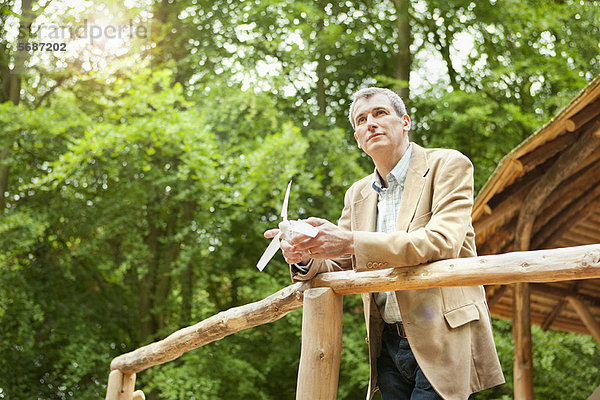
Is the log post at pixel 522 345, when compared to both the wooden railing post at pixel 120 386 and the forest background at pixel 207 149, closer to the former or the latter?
the wooden railing post at pixel 120 386

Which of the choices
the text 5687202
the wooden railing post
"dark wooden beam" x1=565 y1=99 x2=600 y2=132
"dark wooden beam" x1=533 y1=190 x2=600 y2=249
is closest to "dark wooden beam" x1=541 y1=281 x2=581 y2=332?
"dark wooden beam" x1=533 y1=190 x2=600 y2=249

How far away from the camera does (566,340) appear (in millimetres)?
9578

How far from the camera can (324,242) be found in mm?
1963

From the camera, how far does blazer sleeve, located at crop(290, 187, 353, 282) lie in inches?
94.4

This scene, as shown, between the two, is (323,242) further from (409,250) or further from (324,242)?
(409,250)

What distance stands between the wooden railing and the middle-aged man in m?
0.06

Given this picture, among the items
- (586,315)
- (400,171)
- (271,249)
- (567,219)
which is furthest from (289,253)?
(586,315)

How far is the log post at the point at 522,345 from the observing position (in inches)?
199

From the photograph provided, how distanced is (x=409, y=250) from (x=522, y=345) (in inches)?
139

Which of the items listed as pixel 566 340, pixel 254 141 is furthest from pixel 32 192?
pixel 566 340

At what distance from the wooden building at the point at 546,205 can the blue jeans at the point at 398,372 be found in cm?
217

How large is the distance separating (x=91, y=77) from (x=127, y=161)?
4.71 ft

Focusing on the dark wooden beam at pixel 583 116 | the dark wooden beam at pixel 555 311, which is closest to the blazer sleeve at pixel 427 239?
the dark wooden beam at pixel 583 116

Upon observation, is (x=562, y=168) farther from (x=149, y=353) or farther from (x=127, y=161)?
(x=127, y=161)
